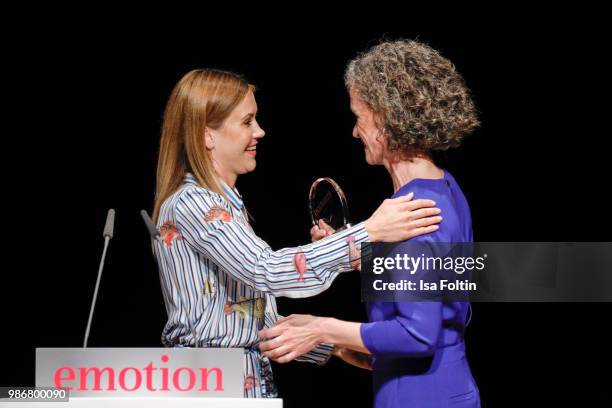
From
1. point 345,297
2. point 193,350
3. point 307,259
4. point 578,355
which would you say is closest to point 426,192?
point 307,259

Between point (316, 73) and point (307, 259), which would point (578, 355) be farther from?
point (307, 259)

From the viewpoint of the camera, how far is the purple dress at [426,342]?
2.63 metres

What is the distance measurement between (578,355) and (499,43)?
134cm

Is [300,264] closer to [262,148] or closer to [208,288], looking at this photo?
[208,288]

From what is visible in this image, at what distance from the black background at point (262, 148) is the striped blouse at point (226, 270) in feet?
2.96

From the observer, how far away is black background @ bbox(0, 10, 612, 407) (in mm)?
3787

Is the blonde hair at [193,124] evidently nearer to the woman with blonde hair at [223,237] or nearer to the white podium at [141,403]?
the woman with blonde hair at [223,237]

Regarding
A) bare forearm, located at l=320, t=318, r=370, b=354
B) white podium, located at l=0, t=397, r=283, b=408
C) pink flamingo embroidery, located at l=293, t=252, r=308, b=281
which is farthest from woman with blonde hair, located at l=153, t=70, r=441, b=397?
white podium, located at l=0, t=397, r=283, b=408

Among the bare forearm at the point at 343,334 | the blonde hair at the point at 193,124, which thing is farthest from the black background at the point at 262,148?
the bare forearm at the point at 343,334

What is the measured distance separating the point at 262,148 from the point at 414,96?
4.23 ft

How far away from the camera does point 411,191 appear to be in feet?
9.03

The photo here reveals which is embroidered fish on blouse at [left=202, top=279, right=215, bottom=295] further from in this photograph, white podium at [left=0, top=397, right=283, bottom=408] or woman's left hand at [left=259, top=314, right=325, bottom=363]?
white podium at [left=0, top=397, right=283, bottom=408]

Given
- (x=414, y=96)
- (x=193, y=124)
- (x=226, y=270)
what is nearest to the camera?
(x=414, y=96)

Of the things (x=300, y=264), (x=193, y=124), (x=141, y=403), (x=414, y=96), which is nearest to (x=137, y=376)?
(x=141, y=403)
